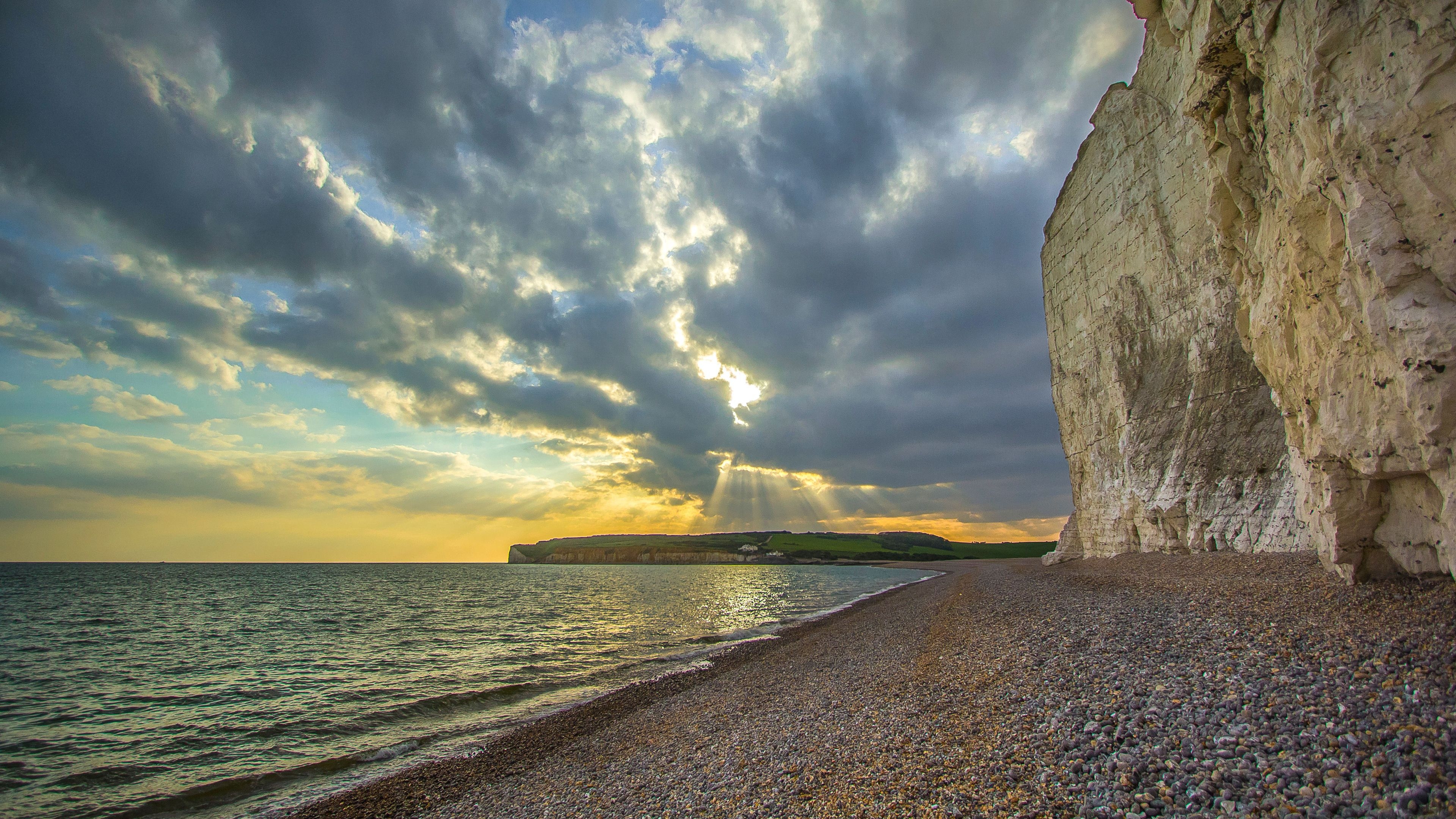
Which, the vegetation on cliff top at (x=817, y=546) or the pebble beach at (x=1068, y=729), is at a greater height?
the pebble beach at (x=1068, y=729)

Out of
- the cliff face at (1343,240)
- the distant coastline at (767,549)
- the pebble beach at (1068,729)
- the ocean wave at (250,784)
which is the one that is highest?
the cliff face at (1343,240)

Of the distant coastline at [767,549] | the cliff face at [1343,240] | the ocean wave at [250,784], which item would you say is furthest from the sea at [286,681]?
the distant coastline at [767,549]

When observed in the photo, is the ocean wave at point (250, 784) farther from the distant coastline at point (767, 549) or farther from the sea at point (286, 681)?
the distant coastline at point (767, 549)

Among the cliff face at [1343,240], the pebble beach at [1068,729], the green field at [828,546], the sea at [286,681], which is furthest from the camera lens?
the green field at [828,546]

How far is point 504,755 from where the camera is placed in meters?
10.9

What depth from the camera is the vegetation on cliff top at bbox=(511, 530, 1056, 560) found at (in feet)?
439

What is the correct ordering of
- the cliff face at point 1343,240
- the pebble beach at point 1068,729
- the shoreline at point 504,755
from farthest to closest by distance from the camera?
the shoreline at point 504,755, the cliff face at point 1343,240, the pebble beach at point 1068,729

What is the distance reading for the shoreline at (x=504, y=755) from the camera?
902 centimetres

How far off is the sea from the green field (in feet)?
304

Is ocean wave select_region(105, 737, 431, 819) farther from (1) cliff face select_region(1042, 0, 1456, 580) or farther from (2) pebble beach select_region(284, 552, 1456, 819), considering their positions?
(1) cliff face select_region(1042, 0, 1456, 580)

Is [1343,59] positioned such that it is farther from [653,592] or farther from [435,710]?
[653,592]

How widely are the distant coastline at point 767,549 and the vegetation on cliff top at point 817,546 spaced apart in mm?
240

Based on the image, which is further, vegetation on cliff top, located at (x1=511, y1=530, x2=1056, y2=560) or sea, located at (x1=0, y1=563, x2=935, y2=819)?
vegetation on cliff top, located at (x1=511, y1=530, x2=1056, y2=560)

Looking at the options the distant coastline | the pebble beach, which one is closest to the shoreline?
the pebble beach
